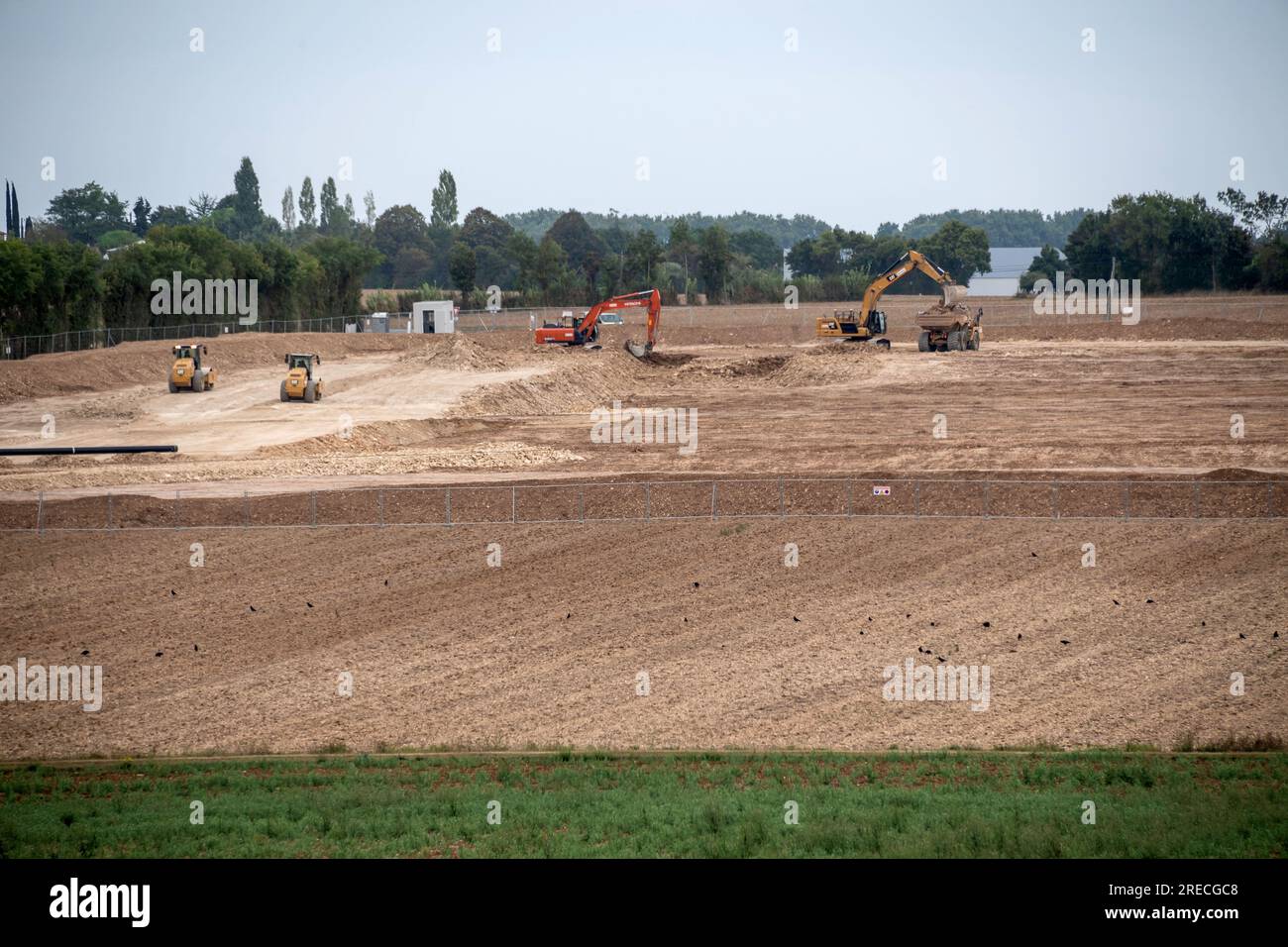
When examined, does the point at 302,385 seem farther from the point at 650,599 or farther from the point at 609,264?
the point at 609,264

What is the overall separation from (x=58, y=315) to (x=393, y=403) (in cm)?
3498

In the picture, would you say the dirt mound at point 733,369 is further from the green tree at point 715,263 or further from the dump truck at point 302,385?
the green tree at point 715,263

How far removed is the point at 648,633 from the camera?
26.0 meters

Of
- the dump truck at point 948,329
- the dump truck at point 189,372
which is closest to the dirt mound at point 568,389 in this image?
the dump truck at point 189,372

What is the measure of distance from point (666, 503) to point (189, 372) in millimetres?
38439

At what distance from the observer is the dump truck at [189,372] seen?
212ft

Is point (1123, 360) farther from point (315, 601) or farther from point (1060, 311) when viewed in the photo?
point (315, 601)

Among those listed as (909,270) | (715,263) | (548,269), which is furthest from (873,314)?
(548,269)

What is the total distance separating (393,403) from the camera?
61.1m

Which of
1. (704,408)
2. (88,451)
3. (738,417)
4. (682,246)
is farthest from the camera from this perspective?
(682,246)

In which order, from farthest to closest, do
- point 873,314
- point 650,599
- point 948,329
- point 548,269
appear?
point 548,269 < point 873,314 < point 948,329 < point 650,599

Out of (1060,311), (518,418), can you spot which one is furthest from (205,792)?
(1060,311)

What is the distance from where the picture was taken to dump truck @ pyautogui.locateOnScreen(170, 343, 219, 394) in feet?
212

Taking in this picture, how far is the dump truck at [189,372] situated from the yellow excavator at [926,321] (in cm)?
3906
